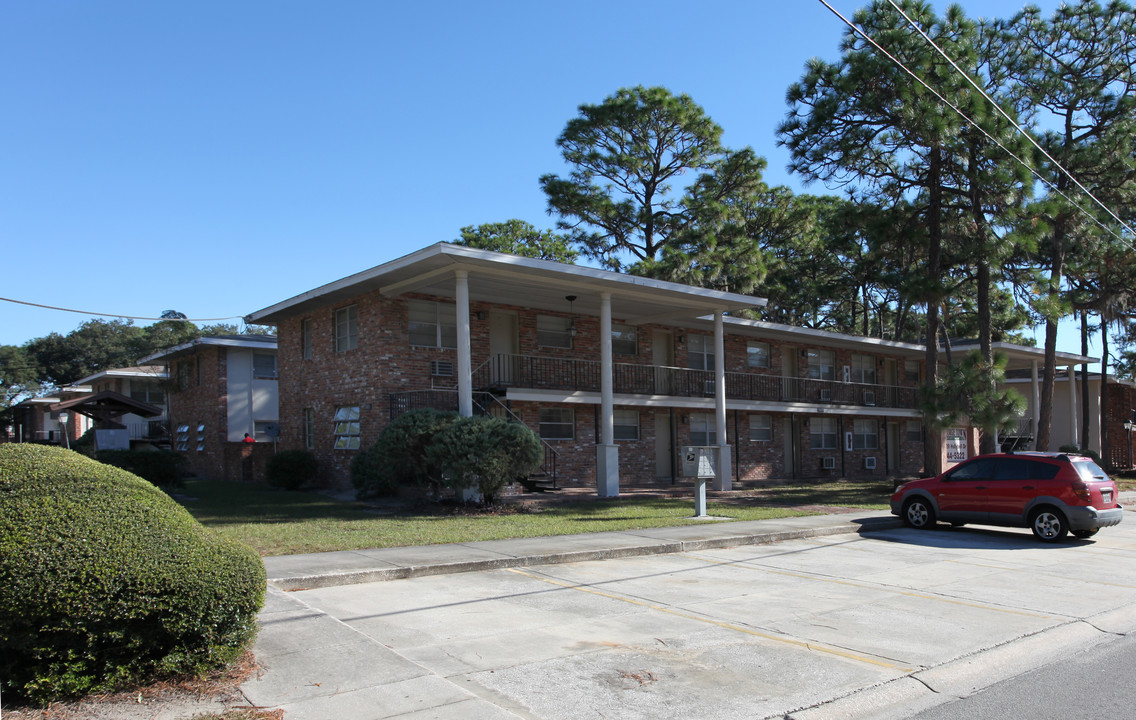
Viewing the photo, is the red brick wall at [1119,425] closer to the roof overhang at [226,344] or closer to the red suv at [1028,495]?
the red suv at [1028,495]

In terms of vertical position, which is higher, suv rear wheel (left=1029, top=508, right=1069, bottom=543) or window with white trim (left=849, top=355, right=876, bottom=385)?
window with white trim (left=849, top=355, right=876, bottom=385)

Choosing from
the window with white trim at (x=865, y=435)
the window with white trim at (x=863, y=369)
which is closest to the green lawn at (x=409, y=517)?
the window with white trim at (x=865, y=435)

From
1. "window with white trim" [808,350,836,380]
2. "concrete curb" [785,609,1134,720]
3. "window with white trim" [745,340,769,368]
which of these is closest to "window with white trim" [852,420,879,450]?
"window with white trim" [808,350,836,380]

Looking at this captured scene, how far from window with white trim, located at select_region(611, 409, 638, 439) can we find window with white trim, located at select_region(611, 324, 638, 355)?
6.27 feet

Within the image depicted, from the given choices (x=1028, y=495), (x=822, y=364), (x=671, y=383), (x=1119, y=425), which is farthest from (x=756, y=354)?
(x=1119, y=425)

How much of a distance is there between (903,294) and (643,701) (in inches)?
825

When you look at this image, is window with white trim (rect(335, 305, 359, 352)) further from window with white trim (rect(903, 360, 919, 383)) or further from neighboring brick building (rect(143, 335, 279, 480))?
window with white trim (rect(903, 360, 919, 383))

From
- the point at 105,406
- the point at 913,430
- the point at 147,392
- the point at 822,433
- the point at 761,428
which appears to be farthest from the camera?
the point at 913,430

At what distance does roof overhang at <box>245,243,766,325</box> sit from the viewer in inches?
727

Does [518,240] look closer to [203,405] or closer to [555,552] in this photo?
[203,405]

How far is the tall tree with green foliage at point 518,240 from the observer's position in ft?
130

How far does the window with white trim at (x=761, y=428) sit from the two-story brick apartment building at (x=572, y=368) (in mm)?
78

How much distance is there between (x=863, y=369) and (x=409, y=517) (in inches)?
963

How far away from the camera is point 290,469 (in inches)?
889
